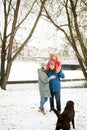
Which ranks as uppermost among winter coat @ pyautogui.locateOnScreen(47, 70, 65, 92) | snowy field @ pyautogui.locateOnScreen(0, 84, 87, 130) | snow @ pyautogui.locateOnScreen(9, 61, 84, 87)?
winter coat @ pyautogui.locateOnScreen(47, 70, 65, 92)

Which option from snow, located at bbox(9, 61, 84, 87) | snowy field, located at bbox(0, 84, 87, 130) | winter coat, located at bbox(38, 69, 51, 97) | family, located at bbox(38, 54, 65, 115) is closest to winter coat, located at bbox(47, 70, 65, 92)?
family, located at bbox(38, 54, 65, 115)

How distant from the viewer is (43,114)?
11.9m

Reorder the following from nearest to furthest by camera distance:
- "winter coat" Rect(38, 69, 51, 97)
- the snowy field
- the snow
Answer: the snowy field → "winter coat" Rect(38, 69, 51, 97) → the snow

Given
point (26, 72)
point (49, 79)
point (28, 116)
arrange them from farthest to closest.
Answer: point (26, 72) → point (49, 79) → point (28, 116)

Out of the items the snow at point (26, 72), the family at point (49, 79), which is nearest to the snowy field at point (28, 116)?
the family at point (49, 79)

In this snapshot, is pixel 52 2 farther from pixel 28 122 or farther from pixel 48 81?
pixel 28 122

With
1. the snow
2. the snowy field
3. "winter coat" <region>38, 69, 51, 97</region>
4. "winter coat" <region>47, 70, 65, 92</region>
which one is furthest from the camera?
the snow

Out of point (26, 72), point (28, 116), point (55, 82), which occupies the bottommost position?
point (26, 72)

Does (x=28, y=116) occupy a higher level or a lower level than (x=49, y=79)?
lower

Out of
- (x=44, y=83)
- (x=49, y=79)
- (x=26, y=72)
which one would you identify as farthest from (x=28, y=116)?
(x=26, y=72)

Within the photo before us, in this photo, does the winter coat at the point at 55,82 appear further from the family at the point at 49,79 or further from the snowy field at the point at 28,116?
the snowy field at the point at 28,116

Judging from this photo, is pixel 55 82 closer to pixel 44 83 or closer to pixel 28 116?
pixel 44 83

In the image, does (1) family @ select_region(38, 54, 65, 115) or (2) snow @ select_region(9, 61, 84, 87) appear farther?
(2) snow @ select_region(9, 61, 84, 87)

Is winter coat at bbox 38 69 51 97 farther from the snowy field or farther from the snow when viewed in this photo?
the snow
